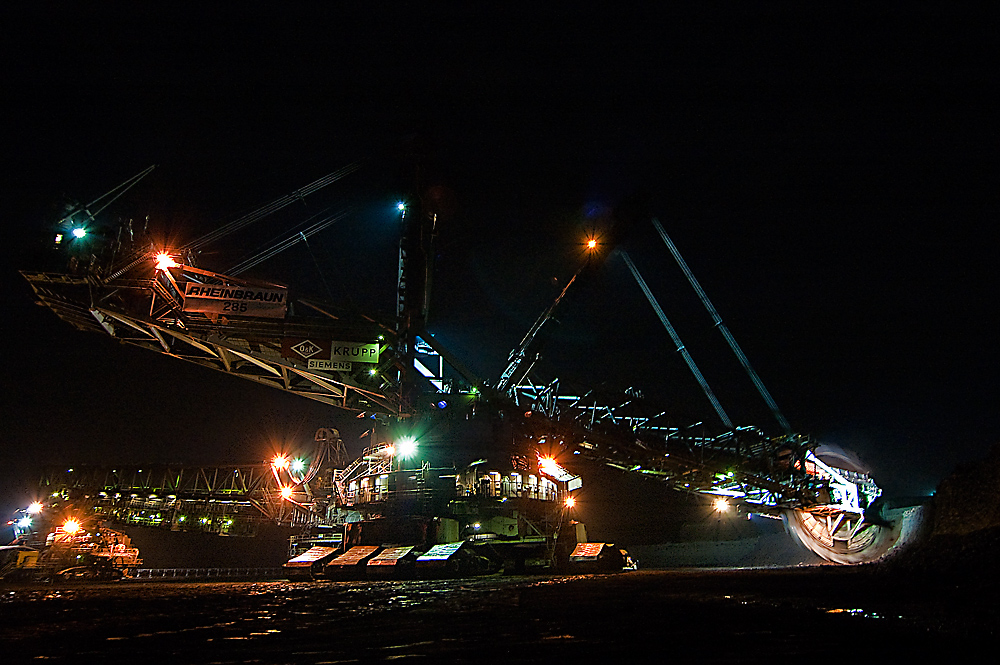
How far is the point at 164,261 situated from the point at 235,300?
3.56m

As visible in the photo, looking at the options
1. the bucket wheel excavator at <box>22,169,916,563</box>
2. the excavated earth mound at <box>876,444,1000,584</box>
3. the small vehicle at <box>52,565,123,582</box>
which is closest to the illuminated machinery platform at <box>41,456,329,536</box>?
the small vehicle at <box>52,565,123,582</box>

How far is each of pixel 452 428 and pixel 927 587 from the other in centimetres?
2777

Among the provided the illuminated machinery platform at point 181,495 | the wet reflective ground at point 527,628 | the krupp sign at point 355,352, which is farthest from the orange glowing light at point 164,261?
the illuminated machinery platform at point 181,495

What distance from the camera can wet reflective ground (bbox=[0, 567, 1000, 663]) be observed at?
5789 millimetres

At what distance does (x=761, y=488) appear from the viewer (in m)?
29.5

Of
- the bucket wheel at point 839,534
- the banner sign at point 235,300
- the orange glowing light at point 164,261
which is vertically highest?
the orange glowing light at point 164,261

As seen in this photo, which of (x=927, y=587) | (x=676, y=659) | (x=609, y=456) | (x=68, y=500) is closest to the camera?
(x=676, y=659)

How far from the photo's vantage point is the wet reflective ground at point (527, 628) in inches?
228

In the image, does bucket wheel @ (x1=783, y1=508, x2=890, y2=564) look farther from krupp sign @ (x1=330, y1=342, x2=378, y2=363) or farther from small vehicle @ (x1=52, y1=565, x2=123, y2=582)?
small vehicle @ (x1=52, y1=565, x2=123, y2=582)

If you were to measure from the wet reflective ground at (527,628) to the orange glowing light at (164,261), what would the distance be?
1766 cm

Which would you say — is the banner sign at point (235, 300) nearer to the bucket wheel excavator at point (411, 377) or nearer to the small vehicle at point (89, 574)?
the bucket wheel excavator at point (411, 377)

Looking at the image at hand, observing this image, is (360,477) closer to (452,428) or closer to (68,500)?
(452,428)

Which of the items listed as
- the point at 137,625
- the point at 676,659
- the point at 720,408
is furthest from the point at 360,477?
the point at 676,659

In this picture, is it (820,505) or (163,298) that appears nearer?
(163,298)
